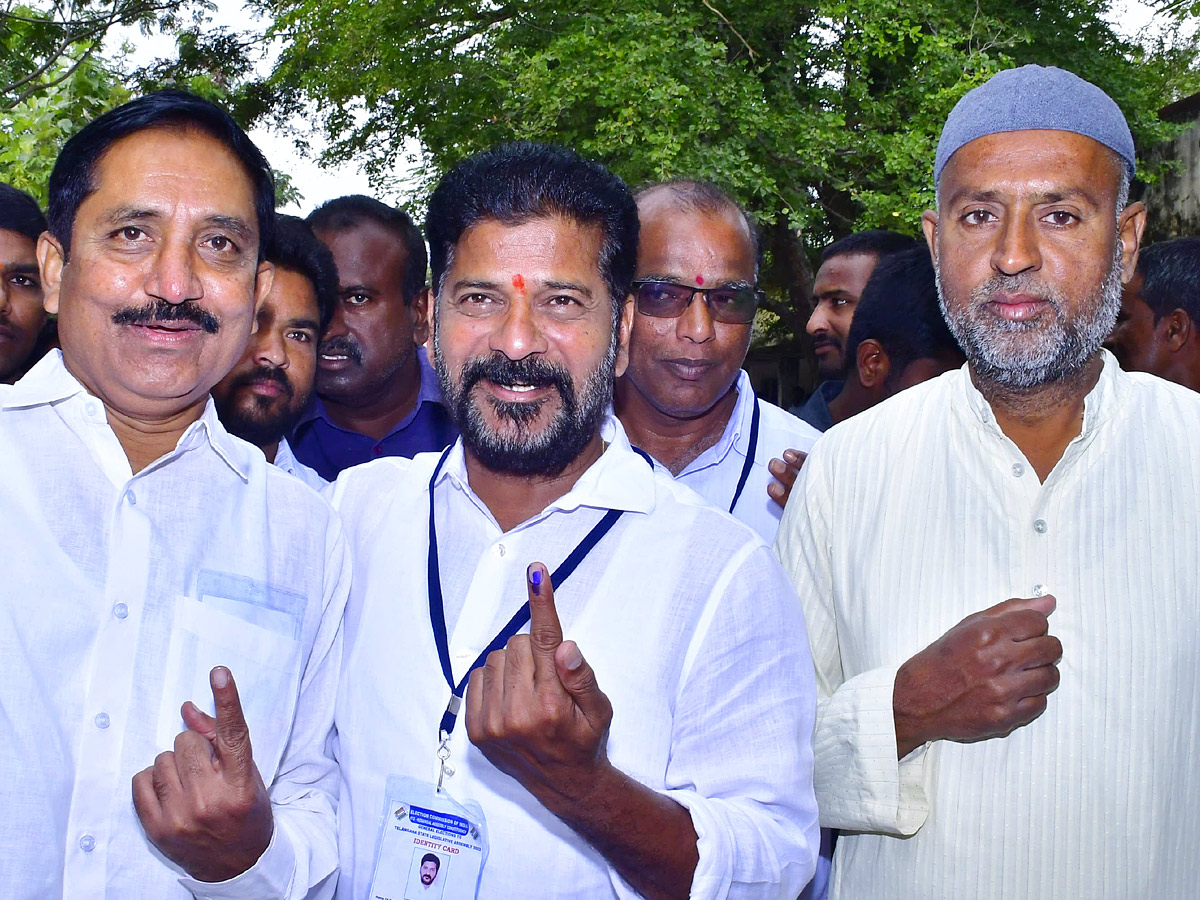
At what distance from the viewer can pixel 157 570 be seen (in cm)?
221

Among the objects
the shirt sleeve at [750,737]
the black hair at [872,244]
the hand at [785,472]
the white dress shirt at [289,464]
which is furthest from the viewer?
the black hair at [872,244]

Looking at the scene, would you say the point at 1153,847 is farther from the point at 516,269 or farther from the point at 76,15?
the point at 76,15

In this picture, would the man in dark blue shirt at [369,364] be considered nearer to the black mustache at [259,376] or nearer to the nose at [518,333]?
the black mustache at [259,376]

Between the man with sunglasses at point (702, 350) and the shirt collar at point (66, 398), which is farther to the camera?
the man with sunglasses at point (702, 350)

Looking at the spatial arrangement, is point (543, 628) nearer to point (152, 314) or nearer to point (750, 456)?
point (152, 314)

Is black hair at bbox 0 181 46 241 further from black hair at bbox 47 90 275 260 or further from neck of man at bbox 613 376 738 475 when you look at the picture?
neck of man at bbox 613 376 738 475

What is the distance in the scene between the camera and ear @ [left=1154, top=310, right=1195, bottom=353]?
4.44m

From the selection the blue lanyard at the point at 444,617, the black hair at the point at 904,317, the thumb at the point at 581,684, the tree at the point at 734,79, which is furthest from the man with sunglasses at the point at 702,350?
the tree at the point at 734,79

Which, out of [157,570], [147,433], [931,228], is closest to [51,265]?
[147,433]

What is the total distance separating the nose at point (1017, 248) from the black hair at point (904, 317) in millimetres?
1279

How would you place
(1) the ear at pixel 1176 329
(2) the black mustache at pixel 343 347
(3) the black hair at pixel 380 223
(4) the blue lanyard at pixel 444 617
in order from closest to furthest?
(4) the blue lanyard at pixel 444 617, (1) the ear at pixel 1176 329, (2) the black mustache at pixel 343 347, (3) the black hair at pixel 380 223

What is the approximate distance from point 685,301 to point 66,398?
2012mm

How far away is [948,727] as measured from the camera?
7.91 feet

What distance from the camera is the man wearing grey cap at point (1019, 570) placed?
2387 millimetres
